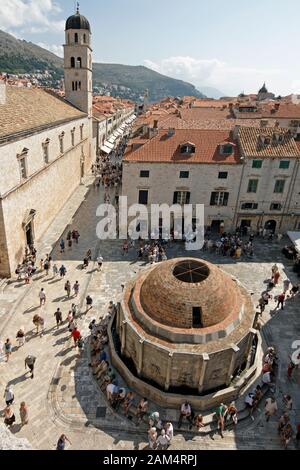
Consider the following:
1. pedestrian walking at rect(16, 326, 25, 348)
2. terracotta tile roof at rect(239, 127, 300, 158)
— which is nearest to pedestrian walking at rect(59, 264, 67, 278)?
pedestrian walking at rect(16, 326, 25, 348)

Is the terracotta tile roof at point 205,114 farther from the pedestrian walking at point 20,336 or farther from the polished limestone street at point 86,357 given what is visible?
the pedestrian walking at point 20,336

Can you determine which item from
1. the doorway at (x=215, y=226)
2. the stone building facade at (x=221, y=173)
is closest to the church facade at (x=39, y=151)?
the stone building facade at (x=221, y=173)

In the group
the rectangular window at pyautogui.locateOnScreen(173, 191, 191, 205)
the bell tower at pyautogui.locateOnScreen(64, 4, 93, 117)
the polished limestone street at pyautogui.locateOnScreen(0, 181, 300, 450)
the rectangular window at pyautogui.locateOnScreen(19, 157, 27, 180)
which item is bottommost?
the polished limestone street at pyautogui.locateOnScreen(0, 181, 300, 450)

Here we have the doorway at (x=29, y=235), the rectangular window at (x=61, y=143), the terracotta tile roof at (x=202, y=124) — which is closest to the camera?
the doorway at (x=29, y=235)

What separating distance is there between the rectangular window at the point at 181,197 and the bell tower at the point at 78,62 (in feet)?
96.4

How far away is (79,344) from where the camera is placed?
697 inches

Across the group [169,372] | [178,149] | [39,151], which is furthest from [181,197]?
[169,372]

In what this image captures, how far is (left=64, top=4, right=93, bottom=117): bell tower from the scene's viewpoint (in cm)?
4438

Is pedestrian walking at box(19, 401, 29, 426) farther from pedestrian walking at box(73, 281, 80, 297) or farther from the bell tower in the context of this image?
the bell tower

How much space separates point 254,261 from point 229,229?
5278 mm

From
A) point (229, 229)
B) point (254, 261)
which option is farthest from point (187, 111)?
point (254, 261)

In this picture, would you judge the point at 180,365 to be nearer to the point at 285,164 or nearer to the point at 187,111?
the point at 285,164

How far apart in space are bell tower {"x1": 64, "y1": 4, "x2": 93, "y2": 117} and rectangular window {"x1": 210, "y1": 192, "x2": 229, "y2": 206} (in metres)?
31.2

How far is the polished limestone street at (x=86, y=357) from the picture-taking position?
1372 centimetres
